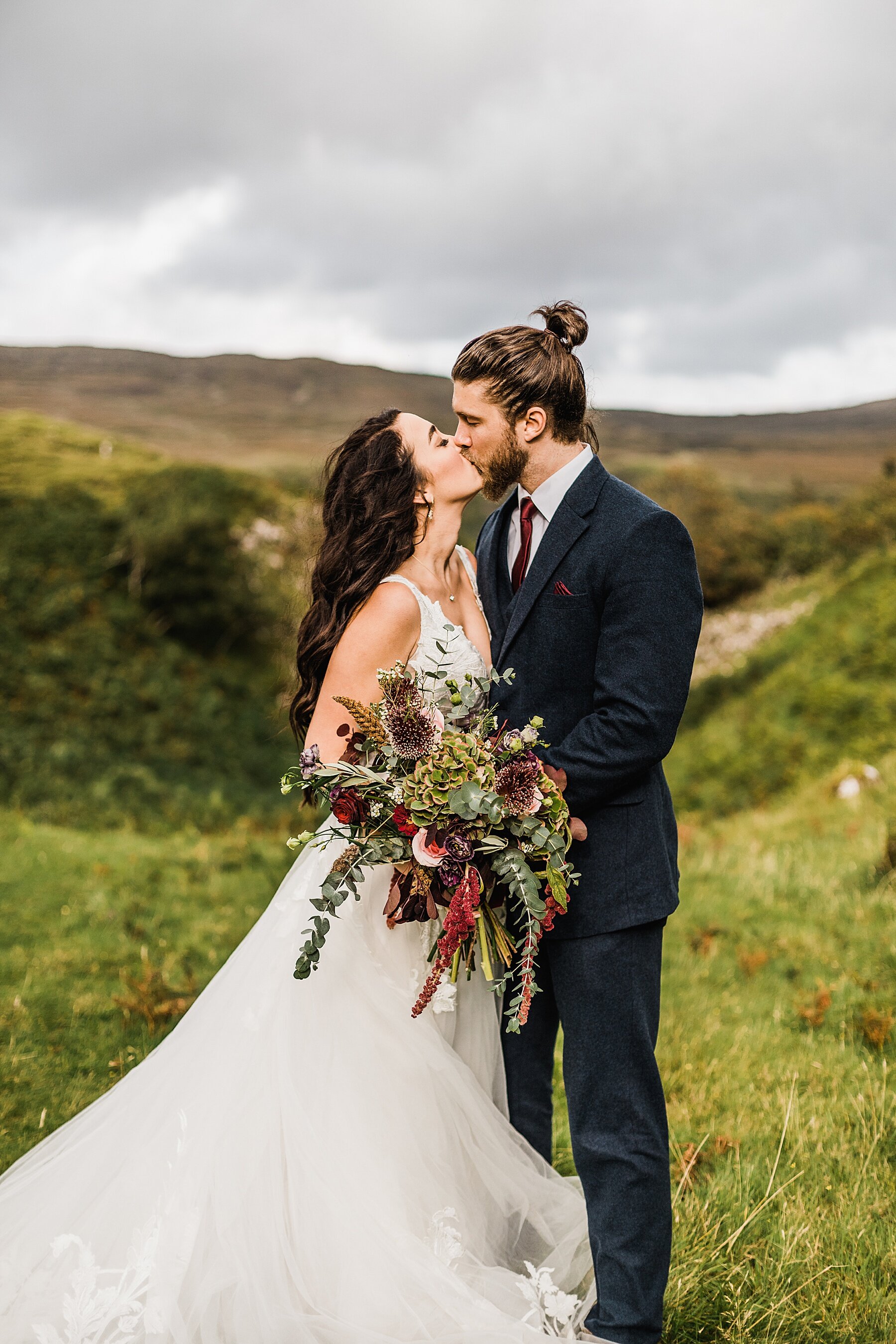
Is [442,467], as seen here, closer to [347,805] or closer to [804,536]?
[347,805]

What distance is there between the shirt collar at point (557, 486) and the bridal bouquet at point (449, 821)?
707mm

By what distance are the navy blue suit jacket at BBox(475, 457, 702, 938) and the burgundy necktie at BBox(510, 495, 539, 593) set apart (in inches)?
6.4

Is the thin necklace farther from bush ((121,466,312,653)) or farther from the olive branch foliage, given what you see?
bush ((121,466,312,653))

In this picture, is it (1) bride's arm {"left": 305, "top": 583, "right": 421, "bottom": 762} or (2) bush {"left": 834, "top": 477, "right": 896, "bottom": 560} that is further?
(2) bush {"left": 834, "top": 477, "right": 896, "bottom": 560}

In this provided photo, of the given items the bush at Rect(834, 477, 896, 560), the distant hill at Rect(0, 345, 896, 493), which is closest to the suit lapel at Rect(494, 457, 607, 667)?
the distant hill at Rect(0, 345, 896, 493)

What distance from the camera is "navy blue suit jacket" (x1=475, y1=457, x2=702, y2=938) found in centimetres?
276

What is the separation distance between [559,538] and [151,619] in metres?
12.0

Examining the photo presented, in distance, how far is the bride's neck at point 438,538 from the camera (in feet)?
11.4

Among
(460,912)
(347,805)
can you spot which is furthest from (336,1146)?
(347,805)

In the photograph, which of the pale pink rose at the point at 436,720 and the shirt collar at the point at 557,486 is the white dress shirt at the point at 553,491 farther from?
the pale pink rose at the point at 436,720

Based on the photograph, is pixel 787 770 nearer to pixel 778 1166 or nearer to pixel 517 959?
pixel 778 1166

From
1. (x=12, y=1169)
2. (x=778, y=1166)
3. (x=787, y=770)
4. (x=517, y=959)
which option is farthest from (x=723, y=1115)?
(x=787, y=770)

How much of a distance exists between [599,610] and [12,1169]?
266 centimetres

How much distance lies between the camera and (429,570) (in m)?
3.46
